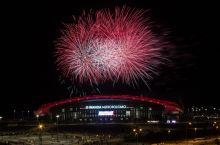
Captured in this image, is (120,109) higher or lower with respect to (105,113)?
higher

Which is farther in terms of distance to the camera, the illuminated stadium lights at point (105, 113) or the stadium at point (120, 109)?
the illuminated stadium lights at point (105, 113)

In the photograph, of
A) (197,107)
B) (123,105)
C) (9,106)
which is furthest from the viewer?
(197,107)

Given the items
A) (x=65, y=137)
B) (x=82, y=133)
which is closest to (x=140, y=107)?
(x=82, y=133)

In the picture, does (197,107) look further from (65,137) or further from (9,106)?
(65,137)

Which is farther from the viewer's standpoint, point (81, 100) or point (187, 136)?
point (81, 100)

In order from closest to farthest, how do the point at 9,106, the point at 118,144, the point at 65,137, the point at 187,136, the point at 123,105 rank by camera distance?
the point at 118,144, the point at 187,136, the point at 65,137, the point at 123,105, the point at 9,106

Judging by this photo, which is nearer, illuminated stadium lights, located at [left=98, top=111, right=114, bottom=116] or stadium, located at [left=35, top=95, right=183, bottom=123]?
stadium, located at [left=35, top=95, right=183, bottom=123]
